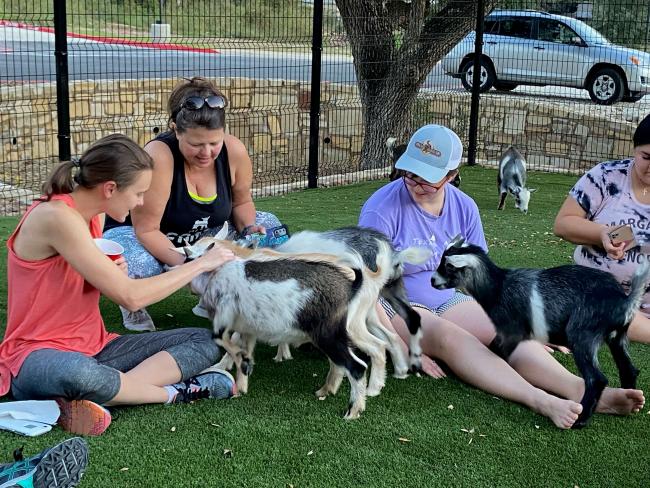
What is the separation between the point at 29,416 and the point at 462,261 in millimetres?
2067

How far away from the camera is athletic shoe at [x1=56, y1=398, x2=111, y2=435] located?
3.43m

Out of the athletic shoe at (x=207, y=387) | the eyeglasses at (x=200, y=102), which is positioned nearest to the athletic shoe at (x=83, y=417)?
the athletic shoe at (x=207, y=387)

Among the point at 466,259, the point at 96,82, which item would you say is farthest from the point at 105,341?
the point at 96,82

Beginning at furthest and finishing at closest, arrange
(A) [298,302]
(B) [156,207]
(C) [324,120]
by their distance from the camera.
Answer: (C) [324,120] → (B) [156,207] → (A) [298,302]

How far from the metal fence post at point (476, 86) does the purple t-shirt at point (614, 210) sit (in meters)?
6.77

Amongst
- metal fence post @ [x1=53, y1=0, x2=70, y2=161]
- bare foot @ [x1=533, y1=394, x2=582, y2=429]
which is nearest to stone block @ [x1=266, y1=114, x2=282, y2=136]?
metal fence post @ [x1=53, y1=0, x2=70, y2=161]

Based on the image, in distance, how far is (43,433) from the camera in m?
3.44

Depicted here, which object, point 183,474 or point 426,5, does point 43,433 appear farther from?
point 426,5

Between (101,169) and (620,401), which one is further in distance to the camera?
(620,401)

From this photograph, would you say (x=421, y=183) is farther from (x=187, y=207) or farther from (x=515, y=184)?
(x=515, y=184)

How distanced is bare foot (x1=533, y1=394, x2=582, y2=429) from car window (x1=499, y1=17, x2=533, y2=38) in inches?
406

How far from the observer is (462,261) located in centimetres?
391

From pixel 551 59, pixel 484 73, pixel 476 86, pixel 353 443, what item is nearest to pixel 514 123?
pixel 476 86

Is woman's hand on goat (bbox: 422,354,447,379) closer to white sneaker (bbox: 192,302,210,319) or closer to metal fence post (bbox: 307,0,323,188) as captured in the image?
white sneaker (bbox: 192,302,210,319)
